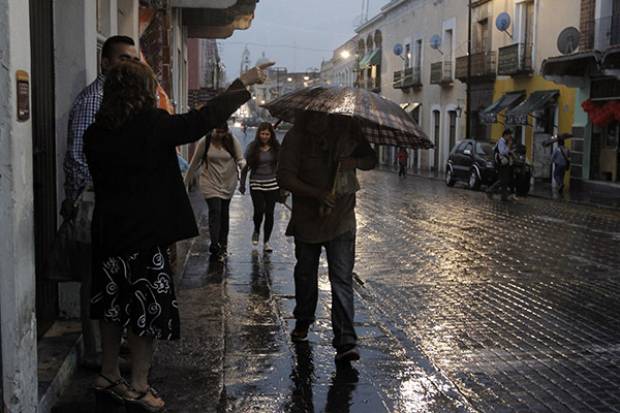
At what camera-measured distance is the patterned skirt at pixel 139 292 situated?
3.95m

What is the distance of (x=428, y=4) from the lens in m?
41.6

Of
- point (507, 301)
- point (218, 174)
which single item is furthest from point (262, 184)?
point (507, 301)

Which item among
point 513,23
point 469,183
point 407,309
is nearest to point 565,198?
point 469,183

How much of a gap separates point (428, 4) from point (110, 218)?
3980 centimetres

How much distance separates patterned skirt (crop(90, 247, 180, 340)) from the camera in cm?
395

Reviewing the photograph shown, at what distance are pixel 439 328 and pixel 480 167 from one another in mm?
18477

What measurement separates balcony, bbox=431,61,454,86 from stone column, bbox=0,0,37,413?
35.5 metres

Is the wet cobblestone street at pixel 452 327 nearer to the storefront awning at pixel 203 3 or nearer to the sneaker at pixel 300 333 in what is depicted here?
the sneaker at pixel 300 333

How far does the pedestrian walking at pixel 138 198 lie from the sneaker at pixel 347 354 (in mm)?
1505

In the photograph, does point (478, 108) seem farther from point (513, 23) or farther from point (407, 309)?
point (407, 309)

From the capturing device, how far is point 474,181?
974 inches

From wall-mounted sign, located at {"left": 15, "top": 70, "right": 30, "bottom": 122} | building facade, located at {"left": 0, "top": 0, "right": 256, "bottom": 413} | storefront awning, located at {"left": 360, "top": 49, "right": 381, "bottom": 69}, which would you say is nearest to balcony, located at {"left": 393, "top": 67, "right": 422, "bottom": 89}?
storefront awning, located at {"left": 360, "top": 49, "right": 381, "bottom": 69}

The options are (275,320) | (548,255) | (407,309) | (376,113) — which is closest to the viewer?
(376,113)

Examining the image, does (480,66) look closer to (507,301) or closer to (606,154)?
(606,154)
